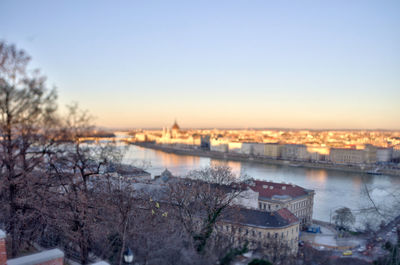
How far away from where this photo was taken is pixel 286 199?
956cm

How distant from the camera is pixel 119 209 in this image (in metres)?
3.60

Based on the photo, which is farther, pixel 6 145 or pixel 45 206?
pixel 45 206

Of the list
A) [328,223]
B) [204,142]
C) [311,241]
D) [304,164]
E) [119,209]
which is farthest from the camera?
[204,142]

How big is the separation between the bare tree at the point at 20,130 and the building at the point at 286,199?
7.42m

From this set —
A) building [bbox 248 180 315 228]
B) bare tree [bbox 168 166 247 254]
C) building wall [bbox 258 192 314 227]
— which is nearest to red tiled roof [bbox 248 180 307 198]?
building [bbox 248 180 315 228]

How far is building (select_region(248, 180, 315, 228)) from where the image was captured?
9.57 meters

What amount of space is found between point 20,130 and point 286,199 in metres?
8.06

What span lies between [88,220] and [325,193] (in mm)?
12313

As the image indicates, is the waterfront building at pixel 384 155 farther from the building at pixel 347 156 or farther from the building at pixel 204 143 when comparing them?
the building at pixel 204 143

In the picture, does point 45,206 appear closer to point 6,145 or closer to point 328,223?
point 6,145

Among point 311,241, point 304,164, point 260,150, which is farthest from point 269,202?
point 260,150

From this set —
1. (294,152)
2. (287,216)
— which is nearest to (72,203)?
(287,216)

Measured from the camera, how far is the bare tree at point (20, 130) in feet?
8.93

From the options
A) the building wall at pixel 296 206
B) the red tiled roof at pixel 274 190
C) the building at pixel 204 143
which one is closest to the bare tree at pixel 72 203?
the building wall at pixel 296 206
